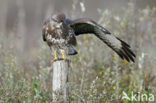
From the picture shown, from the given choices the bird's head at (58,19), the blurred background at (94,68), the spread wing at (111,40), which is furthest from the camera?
the spread wing at (111,40)

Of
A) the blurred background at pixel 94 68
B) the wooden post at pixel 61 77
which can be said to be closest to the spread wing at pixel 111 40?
the blurred background at pixel 94 68

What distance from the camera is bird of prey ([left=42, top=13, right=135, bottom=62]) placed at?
4258 millimetres

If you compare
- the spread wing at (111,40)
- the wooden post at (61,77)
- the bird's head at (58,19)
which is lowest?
the wooden post at (61,77)

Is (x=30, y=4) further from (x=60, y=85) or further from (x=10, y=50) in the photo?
(x=60, y=85)

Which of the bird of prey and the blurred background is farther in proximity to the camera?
the bird of prey

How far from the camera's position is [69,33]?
4398mm

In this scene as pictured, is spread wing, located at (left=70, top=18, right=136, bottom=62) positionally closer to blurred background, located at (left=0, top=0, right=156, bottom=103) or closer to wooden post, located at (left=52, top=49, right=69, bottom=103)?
blurred background, located at (left=0, top=0, right=156, bottom=103)

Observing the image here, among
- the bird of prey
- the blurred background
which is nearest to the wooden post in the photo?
the blurred background

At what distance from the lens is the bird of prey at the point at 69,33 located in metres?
4.26

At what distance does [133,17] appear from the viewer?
6527 mm

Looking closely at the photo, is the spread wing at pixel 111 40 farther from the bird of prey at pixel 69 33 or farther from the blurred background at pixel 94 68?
the blurred background at pixel 94 68

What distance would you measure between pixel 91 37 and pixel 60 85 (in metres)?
2.45

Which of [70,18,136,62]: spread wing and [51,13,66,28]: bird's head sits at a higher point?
[51,13,66,28]: bird's head

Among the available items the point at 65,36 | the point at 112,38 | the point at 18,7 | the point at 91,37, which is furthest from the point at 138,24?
the point at 18,7
